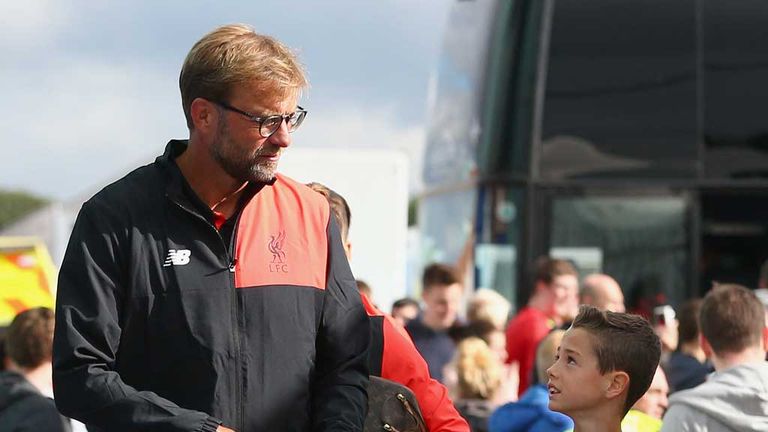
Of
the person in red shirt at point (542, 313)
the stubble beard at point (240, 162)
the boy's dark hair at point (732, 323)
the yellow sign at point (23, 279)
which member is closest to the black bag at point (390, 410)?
the stubble beard at point (240, 162)

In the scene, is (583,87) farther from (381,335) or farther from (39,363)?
(381,335)

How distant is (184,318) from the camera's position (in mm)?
3133

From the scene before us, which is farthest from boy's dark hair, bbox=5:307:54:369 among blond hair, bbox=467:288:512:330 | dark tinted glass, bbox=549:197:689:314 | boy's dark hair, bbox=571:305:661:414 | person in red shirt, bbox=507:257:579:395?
dark tinted glass, bbox=549:197:689:314

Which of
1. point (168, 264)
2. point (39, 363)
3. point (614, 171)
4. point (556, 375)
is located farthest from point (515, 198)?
point (168, 264)

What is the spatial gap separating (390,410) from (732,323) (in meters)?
1.92

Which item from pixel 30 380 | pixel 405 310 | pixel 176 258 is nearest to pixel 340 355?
pixel 176 258

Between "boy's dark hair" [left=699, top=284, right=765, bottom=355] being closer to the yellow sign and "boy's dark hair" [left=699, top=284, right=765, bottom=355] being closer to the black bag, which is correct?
the black bag

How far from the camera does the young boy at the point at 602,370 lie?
3809 millimetres

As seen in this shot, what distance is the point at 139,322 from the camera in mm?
3145

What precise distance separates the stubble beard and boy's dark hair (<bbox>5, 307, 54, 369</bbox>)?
2499 mm

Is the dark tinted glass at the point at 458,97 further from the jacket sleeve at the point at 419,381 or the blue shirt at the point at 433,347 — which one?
the jacket sleeve at the point at 419,381

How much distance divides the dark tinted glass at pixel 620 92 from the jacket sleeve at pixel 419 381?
6936mm

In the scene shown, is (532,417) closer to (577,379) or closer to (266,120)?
(577,379)

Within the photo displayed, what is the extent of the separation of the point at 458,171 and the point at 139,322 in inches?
339
